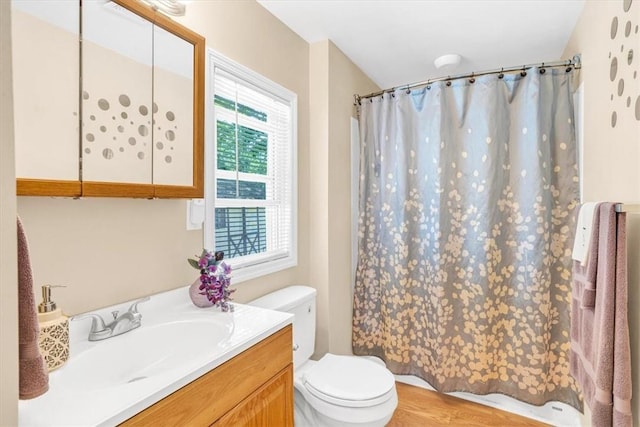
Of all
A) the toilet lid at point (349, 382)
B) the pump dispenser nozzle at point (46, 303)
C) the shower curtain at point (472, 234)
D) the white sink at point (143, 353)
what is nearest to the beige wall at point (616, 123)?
the shower curtain at point (472, 234)

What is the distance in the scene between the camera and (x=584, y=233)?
1274 mm

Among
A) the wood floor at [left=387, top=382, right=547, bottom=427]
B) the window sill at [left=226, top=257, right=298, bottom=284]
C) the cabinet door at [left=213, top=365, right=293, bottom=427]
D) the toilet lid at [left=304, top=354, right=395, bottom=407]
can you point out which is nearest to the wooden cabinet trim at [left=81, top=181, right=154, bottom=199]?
the window sill at [left=226, top=257, right=298, bottom=284]

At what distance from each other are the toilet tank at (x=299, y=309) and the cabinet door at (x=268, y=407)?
1.45 feet

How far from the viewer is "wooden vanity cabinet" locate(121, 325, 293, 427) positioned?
772mm

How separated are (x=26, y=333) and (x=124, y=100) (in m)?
0.79

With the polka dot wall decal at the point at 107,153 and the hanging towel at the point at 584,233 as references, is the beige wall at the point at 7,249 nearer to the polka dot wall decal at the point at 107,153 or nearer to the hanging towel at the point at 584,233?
the polka dot wall decal at the point at 107,153

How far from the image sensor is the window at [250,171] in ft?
4.96

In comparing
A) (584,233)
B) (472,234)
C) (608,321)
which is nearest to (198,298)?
(608,321)

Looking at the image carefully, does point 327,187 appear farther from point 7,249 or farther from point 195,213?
point 7,249

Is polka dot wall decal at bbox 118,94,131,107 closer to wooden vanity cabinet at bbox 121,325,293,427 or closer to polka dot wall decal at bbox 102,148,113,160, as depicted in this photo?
polka dot wall decal at bbox 102,148,113,160

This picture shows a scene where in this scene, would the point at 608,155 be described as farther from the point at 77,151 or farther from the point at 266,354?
the point at 77,151

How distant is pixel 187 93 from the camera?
1278mm

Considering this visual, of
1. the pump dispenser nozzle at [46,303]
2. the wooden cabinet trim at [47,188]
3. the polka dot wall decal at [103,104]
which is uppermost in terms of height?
the polka dot wall decal at [103,104]

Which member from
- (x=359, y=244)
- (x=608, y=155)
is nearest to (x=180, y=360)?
(x=359, y=244)
